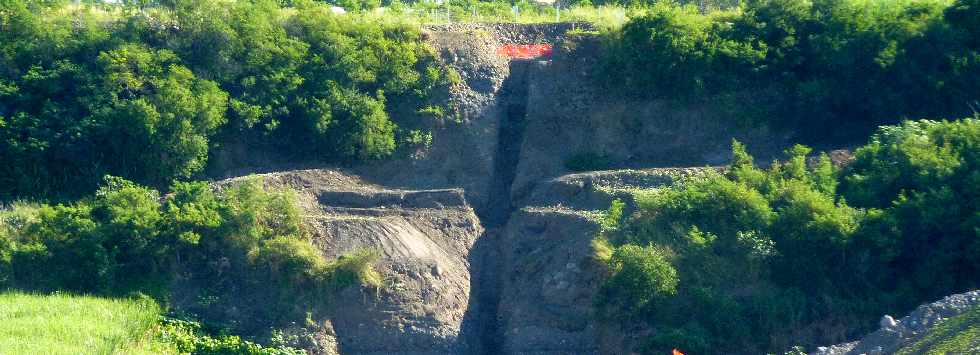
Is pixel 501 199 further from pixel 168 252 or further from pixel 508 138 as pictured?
pixel 168 252

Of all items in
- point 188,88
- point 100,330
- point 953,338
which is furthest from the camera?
point 188,88

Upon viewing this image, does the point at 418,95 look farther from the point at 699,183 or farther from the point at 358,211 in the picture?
the point at 699,183

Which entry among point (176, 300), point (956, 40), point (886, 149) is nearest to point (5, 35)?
point (176, 300)

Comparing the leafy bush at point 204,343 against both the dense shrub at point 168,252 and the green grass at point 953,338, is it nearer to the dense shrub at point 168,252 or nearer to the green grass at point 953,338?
the dense shrub at point 168,252

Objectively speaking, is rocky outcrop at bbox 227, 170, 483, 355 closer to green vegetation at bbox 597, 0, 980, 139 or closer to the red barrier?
the red barrier

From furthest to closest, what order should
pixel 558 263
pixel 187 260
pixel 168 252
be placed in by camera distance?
pixel 558 263 < pixel 187 260 < pixel 168 252

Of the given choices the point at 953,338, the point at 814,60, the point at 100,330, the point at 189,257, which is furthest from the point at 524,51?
the point at 953,338

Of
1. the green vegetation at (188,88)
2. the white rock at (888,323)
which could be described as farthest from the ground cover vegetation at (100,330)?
the white rock at (888,323)

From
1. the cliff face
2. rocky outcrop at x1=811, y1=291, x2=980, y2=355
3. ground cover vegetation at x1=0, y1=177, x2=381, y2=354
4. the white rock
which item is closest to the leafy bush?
ground cover vegetation at x1=0, y1=177, x2=381, y2=354
